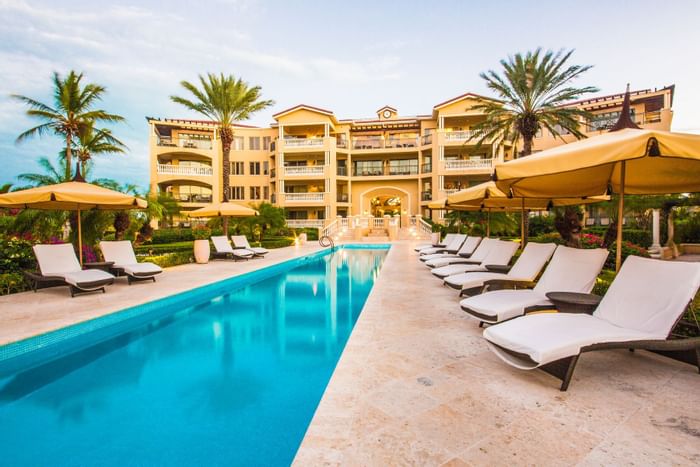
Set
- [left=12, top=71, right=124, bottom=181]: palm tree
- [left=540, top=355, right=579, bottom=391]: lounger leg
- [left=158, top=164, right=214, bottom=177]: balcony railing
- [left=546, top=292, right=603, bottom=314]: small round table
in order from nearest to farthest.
→ [left=540, top=355, right=579, bottom=391]: lounger leg < [left=546, top=292, right=603, bottom=314]: small round table < [left=12, top=71, right=124, bottom=181]: palm tree < [left=158, top=164, right=214, bottom=177]: balcony railing

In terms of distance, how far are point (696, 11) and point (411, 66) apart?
19.7 m

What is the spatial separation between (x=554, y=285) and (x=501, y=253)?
3.06 meters

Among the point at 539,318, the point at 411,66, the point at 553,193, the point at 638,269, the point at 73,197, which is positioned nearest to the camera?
the point at 539,318

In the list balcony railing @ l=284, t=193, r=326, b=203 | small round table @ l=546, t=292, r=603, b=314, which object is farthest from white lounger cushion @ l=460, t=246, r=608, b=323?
balcony railing @ l=284, t=193, r=326, b=203

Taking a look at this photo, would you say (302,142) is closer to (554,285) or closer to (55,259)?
(55,259)

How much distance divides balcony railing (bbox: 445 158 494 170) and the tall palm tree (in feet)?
37.7

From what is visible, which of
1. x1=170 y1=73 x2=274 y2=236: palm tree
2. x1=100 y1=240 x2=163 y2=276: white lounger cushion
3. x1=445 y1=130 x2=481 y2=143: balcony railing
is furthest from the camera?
x1=445 y1=130 x2=481 y2=143: balcony railing

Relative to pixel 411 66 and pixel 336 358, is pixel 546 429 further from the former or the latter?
pixel 411 66

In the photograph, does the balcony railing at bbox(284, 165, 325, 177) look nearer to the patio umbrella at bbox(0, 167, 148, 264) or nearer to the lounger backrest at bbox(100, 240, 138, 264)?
the lounger backrest at bbox(100, 240, 138, 264)

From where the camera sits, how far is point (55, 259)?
790 centimetres

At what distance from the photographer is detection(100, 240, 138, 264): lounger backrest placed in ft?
30.3

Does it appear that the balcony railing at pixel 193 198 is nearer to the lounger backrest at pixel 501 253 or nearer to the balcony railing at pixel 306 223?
the balcony railing at pixel 306 223

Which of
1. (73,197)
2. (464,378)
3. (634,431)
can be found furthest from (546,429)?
(73,197)

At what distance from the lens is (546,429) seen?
2.42 m
